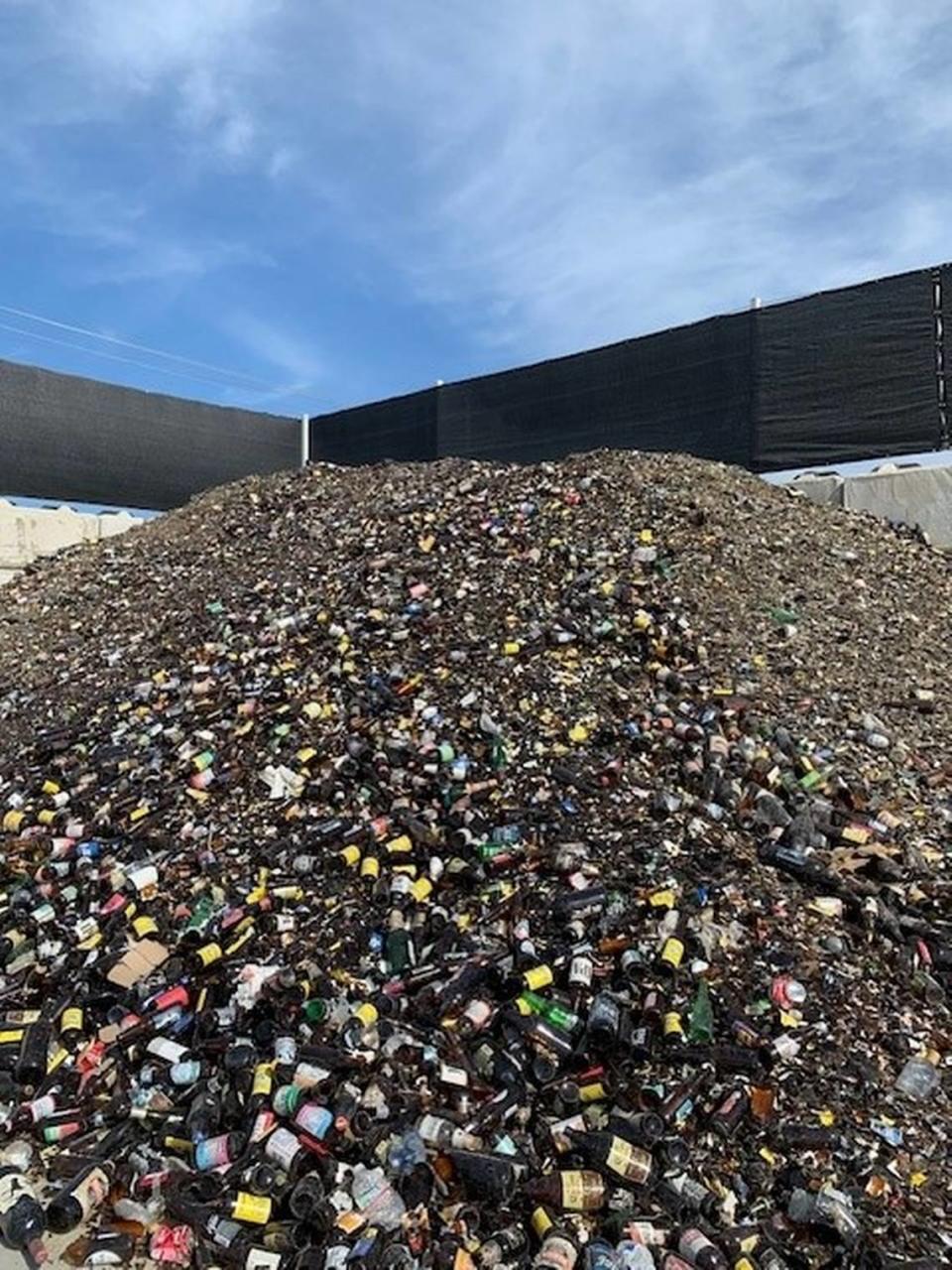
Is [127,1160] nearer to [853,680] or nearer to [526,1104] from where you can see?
[526,1104]

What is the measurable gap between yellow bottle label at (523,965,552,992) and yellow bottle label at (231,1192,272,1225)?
91cm

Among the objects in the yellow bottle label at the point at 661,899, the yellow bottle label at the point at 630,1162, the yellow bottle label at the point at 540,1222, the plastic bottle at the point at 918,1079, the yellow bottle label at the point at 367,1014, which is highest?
the yellow bottle label at the point at 661,899

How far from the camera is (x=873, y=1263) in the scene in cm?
225

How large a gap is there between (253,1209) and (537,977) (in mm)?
984

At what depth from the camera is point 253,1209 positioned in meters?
2.48

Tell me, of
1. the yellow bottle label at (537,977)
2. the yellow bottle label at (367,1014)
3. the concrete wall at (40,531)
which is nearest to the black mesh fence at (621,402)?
the concrete wall at (40,531)

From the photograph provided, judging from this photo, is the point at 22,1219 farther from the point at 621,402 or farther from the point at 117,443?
the point at 117,443

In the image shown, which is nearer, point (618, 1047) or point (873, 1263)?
point (873, 1263)

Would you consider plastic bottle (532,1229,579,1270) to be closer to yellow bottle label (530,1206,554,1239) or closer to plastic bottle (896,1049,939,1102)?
yellow bottle label (530,1206,554,1239)

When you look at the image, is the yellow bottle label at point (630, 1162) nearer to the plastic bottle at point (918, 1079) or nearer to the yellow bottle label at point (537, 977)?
the yellow bottle label at point (537, 977)

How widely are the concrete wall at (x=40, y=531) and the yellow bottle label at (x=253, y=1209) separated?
745cm

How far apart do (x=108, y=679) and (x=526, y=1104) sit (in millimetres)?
3813

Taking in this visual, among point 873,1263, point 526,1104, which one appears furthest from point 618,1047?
point 873,1263

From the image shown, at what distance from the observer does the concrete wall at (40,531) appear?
29.1 ft
